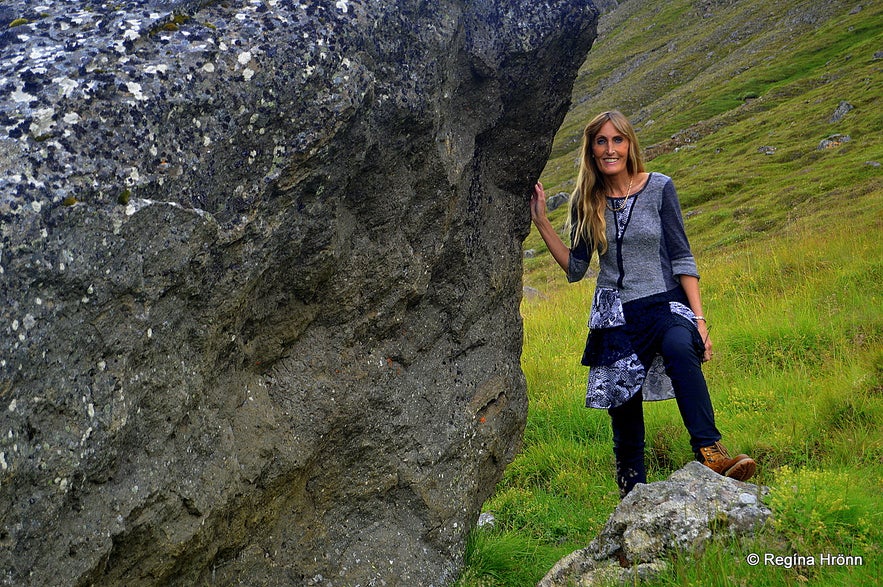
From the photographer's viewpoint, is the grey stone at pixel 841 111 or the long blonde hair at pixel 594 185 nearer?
the long blonde hair at pixel 594 185

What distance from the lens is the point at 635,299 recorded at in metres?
5.68

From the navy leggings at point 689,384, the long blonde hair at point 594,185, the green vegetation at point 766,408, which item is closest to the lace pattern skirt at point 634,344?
the navy leggings at point 689,384

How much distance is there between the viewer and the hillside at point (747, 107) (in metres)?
31.8

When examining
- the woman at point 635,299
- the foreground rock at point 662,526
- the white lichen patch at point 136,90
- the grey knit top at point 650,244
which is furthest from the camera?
the grey knit top at point 650,244

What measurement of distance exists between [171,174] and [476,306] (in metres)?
3.00

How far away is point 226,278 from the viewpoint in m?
3.91

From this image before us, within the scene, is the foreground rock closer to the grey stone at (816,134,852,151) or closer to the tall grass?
the tall grass

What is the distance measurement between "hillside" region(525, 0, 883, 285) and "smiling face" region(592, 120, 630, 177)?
1190cm

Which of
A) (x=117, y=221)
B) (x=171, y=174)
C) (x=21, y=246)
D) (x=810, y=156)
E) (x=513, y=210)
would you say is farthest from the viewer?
(x=810, y=156)

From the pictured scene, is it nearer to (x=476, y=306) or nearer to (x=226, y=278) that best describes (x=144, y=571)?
(x=226, y=278)

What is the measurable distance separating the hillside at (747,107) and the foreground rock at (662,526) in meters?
13.1

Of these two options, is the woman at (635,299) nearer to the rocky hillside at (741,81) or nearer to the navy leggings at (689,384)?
the navy leggings at (689,384)

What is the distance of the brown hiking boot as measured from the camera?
4.93 m

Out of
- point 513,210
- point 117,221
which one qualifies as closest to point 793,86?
point 513,210
